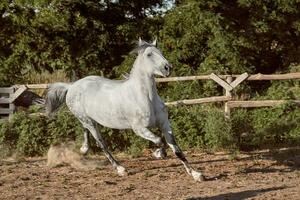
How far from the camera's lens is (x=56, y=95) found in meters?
10.0

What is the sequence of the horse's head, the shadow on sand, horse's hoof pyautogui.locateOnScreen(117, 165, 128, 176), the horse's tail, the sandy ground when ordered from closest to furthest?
the shadow on sand, the sandy ground, the horse's head, horse's hoof pyautogui.locateOnScreen(117, 165, 128, 176), the horse's tail

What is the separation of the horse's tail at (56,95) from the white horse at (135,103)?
0.64m

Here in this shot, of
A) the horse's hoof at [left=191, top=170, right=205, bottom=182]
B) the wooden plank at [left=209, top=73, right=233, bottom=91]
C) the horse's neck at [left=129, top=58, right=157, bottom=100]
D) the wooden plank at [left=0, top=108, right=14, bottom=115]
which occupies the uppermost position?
the horse's neck at [left=129, top=58, right=157, bottom=100]

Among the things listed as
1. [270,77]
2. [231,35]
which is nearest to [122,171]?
[270,77]

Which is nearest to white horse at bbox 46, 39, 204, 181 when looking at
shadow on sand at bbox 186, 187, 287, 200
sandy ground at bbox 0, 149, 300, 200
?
sandy ground at bbox 0, 149, 300, 200

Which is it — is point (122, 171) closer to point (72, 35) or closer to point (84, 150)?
point (84, 150)

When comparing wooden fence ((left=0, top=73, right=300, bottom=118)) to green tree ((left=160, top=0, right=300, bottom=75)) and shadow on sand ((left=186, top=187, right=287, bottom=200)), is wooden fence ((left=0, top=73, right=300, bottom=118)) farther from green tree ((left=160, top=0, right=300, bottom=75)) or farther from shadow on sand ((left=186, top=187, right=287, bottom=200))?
shadow on sand ((left=186, top=187, right=287, bottom=200))

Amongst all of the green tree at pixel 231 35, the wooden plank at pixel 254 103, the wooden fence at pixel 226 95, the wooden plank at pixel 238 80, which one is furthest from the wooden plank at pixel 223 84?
the green tree at pixel 231 35

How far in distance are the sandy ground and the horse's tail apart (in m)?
1.04

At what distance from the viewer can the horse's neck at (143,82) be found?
7.98 metres

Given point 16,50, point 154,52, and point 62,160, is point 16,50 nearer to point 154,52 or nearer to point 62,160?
point 62,160

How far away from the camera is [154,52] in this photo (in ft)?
25.9

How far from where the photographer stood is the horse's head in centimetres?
771

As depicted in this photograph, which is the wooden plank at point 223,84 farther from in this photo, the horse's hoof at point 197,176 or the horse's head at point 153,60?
the horse's hoof at point 197,176
